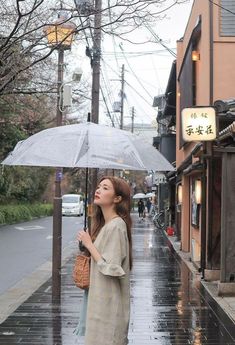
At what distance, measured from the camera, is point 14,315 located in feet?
28.5

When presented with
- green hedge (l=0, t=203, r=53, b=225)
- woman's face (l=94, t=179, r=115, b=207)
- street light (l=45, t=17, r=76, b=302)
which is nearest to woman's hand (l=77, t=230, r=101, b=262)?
woman's face (l=94, t=179, r=115, b=207)

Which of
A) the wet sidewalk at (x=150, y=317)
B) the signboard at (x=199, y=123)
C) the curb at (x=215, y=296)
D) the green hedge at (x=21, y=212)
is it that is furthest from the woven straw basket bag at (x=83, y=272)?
the green hedge at (x=21, y=212)

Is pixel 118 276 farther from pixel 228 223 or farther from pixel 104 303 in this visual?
pixel 228 223

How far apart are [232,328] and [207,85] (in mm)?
7276

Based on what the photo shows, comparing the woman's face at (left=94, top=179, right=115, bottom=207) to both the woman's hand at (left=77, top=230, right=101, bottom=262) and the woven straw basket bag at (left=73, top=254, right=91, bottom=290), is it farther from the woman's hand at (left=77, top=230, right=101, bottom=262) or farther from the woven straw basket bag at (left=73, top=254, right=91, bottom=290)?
the woven straw basket bag at (left=73, top=254, right=91, bottom=290)

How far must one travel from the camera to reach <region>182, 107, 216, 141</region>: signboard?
37.8 feet

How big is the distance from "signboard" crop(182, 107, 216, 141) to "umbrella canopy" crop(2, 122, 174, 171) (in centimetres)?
439

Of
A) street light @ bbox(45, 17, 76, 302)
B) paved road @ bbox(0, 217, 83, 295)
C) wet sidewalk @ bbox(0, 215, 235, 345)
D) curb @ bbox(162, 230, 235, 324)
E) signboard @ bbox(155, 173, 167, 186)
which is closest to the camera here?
wet sidewalk @ bbox(0, 215, 235, 345)

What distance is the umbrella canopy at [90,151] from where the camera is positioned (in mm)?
6879

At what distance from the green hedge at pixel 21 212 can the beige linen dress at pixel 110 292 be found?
32348 mm

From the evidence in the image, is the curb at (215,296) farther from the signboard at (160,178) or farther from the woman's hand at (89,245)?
the signboard at (160,178)

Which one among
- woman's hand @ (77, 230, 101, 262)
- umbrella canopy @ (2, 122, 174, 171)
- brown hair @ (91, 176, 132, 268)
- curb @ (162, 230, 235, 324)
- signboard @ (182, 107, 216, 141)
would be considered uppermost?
signboard @ (182, 107, 216, 141)

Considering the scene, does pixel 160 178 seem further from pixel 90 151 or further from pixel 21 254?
pixel 90 151

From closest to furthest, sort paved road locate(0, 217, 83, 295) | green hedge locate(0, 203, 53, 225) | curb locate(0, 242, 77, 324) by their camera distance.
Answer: curb locate(0, 242, 77, 324) → paved road locate(0, 217, 83, 295) → green hedge locate(0, 203, 53, 225)
